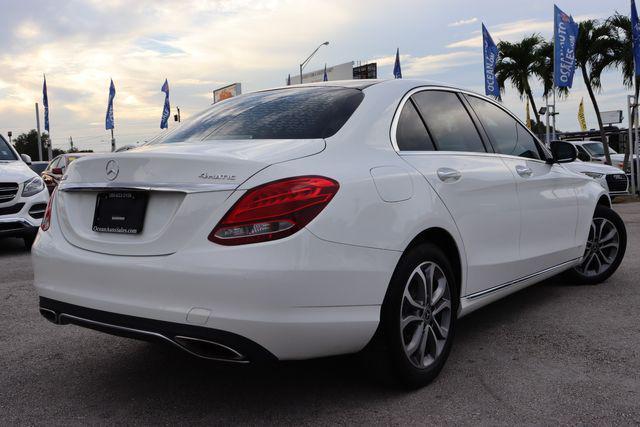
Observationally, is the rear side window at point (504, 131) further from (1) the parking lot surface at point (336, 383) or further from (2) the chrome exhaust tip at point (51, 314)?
(2) the chrome exhaust tip at point (51, 314)

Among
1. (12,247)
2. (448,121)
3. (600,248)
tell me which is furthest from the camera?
(12,247)

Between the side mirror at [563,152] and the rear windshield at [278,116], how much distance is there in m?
2.09

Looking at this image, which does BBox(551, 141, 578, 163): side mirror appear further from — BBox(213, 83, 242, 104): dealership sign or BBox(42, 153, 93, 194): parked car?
BBox(213, 83, 242, 104): dealership sign

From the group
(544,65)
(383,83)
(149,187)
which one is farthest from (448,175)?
(544,65)

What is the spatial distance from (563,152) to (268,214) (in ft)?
10.1

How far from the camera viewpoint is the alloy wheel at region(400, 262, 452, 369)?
124 inches

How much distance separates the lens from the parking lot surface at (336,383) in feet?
9.78

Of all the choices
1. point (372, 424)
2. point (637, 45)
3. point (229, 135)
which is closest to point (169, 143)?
point (229, 135)

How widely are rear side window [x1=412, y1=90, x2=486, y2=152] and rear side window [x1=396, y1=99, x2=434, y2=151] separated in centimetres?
7

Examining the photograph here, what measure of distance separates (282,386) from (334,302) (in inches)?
34.2

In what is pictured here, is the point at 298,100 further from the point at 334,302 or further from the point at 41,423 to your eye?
the point at 41,423

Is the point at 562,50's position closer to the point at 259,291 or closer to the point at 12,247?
the point at 12,247

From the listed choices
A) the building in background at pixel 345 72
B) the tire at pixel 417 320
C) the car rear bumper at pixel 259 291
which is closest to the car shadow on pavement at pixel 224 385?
the tire at pixel 417 320

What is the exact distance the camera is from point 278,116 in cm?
344
